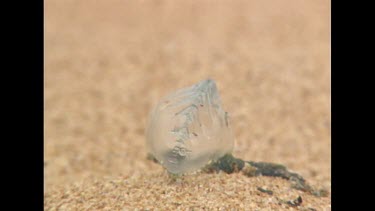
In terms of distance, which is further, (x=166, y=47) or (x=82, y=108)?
(x=166, y=47)

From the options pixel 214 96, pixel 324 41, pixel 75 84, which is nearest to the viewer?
pixel 214 96

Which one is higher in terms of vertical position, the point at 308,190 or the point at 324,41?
the point at 324,41

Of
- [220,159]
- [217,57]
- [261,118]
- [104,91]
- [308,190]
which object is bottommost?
[308,190]

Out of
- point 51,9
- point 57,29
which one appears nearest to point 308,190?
point 57,29

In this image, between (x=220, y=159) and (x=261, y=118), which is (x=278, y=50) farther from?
(x=220, y=159)

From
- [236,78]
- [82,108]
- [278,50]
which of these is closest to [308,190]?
[236,78]

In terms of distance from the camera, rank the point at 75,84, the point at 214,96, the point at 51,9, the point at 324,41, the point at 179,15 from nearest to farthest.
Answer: the point at 214,96
the point at 75,84
the point at 324,41
the point at 179,15
the point at 51,9
